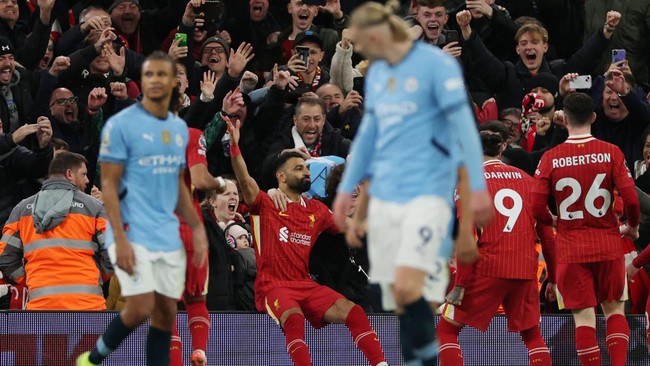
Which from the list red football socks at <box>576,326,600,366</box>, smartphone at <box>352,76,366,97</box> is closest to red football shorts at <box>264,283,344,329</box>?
red football socks at <box>576,326,600,366</box>

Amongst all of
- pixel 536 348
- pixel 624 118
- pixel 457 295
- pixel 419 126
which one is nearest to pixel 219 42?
pixel 624 118

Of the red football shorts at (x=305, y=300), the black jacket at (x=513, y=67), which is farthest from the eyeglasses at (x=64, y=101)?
the black jacket at (x=513, y=67)

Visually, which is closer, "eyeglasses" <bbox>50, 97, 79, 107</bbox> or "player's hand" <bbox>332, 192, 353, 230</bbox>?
"player's hand" <bbox>332, 192, 353, 230</bbox>

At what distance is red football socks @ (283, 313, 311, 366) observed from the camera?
461 inches

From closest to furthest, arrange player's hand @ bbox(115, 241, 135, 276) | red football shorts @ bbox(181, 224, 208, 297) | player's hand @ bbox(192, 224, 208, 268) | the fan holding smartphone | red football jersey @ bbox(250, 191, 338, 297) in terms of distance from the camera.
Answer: player's hand @ bbox(115, 241, 135, 276) → player's hand @ bbox(192, 224, 208, 268) → red football shorts @ bbox(181, 224, 208, 297) → red football jersey @ bbox(250, 191, 338, 297) → the fan holding smartphone

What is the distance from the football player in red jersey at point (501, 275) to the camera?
37.2 feet

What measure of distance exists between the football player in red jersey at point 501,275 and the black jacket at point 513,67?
4.04 metres

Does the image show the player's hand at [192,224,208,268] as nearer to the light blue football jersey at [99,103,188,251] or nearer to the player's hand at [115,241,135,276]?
the light blue football jersey at [99,103,188,251]

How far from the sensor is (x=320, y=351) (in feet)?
41.7

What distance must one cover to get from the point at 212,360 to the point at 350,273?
4.95 ft

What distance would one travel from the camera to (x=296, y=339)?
11.8 m

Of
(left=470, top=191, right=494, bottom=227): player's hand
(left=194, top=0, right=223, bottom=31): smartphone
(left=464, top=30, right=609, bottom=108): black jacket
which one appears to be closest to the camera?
(left=470, top=191, right=494, bottom=227): player's hand

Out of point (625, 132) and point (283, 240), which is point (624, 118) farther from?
point (283, 240)

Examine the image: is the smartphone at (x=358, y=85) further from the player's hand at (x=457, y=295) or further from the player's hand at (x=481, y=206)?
the player's hand at (x=481, y=206)
